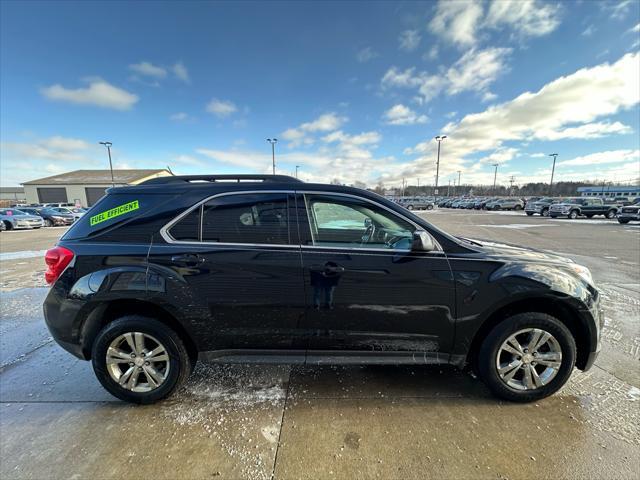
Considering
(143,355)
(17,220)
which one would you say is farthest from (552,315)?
(17,220)

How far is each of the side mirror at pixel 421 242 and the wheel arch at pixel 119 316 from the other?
2016 mm

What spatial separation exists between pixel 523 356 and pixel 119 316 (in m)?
3.47

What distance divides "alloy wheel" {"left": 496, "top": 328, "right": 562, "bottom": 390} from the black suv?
0.01 metres

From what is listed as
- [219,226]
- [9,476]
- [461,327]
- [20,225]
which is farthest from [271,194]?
[20,225]

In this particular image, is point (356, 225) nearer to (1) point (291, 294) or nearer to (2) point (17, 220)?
(1) point (291, 294)

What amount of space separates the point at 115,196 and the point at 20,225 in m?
24.6

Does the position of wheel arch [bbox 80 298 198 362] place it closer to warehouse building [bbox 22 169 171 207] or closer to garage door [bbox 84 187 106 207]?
warehouse building [bbox 22 169 171 207]

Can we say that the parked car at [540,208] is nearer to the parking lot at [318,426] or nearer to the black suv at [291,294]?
the parking lot at [318,426]

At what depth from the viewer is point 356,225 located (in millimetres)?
2691

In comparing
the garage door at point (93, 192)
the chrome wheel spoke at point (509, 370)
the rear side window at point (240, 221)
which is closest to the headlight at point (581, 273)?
the chrome wheel spoke at point (509, 370)

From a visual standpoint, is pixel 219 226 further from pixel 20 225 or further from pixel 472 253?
Answer: pixel 20 225

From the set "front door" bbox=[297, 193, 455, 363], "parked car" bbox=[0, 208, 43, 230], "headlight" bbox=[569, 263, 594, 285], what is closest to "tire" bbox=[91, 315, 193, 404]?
"front door" bbox=[297, 193, 455, 363]

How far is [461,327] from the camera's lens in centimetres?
241

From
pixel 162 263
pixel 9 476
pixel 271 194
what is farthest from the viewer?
pixel 271 194
